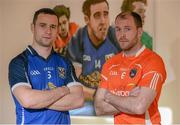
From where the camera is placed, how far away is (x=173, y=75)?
283cm

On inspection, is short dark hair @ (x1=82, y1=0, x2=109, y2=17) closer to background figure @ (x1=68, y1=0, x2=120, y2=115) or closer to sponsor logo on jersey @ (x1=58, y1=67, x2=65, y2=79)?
background figure @ (x1=68, y1=0, x2=120, y2=115)

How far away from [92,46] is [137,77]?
86 centimetres

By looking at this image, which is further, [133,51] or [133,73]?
[133,51]

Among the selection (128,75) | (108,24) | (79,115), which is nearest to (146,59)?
(128,75)

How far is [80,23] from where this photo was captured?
297 cm

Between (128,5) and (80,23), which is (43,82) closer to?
(80,23)

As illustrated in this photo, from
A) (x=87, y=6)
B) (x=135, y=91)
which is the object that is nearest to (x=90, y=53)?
(x=87, y=6)

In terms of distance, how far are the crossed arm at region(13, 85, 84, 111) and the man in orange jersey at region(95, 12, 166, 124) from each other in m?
0.20

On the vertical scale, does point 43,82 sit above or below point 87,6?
below

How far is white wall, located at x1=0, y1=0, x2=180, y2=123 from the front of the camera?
2829mm

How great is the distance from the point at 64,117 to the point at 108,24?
1.04 m

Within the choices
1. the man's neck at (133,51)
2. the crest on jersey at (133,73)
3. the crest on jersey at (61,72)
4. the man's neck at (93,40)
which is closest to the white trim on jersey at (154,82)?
the crest on jersey at (133,73)

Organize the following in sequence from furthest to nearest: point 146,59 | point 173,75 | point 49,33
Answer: point 173,75
point 49,33
point 146,59

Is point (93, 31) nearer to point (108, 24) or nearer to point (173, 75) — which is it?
point (108, 24)
